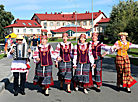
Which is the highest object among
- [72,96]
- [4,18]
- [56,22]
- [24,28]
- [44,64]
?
[56,22]

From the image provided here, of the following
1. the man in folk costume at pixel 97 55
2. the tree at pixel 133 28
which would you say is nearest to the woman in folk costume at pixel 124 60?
the man in folk costume at pixel 97 55

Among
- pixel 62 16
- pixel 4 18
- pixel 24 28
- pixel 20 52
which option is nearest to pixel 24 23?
pixel 24 28

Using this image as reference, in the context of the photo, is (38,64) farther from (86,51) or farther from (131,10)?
(131,10)

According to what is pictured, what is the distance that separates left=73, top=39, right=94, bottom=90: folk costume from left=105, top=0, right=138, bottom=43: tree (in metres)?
28.9

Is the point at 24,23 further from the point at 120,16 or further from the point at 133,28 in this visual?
the point at 133,28

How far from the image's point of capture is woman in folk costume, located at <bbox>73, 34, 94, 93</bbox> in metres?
7.33

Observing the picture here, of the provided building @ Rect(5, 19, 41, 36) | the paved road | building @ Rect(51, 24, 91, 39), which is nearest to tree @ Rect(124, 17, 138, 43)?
the paved road

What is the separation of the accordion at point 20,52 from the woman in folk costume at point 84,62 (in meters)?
1.50

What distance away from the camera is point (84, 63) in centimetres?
736

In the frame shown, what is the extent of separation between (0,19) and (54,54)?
6830cm

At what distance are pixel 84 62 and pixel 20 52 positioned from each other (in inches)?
76.4

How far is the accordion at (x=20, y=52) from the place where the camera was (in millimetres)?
7086

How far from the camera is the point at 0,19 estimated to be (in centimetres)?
7194

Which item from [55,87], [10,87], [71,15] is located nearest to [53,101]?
[55,87]
